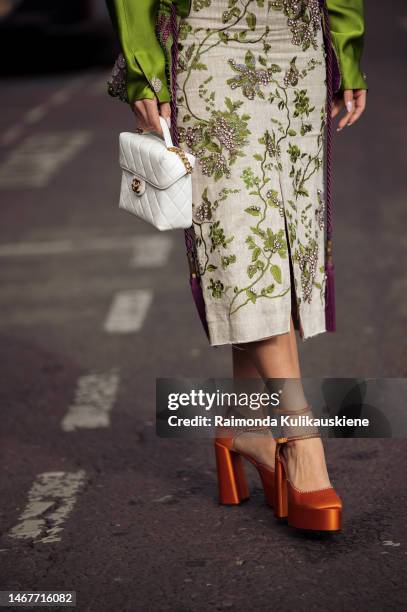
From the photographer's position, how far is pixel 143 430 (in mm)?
4441

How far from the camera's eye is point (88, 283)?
22.4 ft

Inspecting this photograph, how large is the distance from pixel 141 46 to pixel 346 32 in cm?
60

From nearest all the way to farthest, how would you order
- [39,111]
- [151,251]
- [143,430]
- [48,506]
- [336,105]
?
[336,105]
[48,506]
[143,430]
[151,251]
[39,111]

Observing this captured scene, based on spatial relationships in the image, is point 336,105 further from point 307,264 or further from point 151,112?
point 151,112

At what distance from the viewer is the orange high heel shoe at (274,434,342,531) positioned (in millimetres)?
3275

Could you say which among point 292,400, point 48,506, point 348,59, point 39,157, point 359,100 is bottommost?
point 48,506

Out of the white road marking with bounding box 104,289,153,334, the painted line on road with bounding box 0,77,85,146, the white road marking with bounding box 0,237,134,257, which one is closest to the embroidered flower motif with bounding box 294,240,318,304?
the white road marking with bounding box 104,289,153,334

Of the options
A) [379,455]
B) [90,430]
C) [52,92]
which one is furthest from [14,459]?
[52,92]

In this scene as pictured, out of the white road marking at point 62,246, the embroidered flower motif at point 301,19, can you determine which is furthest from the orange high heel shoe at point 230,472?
the white road marking at point 62,246

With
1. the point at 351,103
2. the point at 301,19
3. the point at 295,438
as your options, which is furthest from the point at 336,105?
the point at 295,438

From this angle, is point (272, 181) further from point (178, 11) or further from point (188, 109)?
point (178, 11)

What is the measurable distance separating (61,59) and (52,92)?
410cm

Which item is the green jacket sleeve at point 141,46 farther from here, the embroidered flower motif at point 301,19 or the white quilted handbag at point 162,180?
the embroidered flower motif at point 301,19

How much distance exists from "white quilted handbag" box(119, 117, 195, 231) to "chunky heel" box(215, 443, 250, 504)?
0.76 meters
